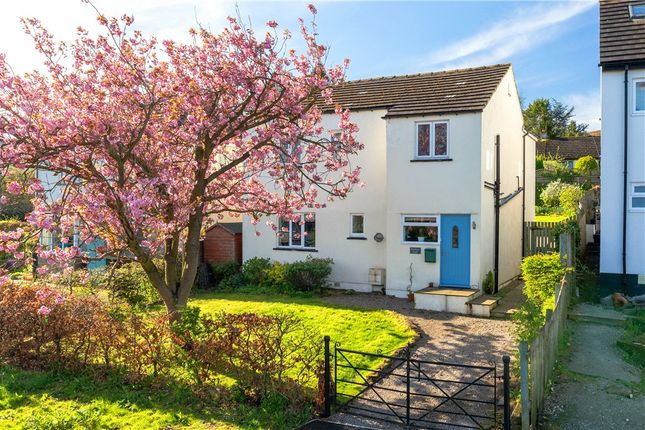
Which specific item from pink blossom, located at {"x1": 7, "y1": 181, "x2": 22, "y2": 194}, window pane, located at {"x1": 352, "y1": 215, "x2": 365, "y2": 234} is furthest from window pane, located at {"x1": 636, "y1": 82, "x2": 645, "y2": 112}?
pink blossom, located at {"x1": 7, "y1": 181, "x2": 22, "y2": 194}

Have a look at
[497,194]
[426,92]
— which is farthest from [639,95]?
[426,92]

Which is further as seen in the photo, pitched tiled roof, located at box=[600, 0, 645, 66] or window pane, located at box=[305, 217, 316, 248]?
window pane, located at box=[305, 217, 316, 248]

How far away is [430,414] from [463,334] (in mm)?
4640

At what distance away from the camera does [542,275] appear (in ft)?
39.1

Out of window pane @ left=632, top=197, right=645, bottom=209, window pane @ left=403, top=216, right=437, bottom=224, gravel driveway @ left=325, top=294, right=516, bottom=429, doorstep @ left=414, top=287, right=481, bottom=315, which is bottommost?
gravel driveway @ left=325, top=294, right=516, bottom=429

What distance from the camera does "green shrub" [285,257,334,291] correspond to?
661 inches

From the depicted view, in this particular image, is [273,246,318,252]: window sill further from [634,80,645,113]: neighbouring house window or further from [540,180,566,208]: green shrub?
[540,180,566,208]: green shrub

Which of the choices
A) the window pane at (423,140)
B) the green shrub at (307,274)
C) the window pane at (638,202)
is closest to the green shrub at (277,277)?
the green shrub at (307,274)

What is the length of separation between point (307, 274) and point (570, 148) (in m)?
43.6

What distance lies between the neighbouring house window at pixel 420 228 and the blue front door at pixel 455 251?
0.84ft

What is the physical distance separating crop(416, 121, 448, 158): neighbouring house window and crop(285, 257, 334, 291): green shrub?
492cm

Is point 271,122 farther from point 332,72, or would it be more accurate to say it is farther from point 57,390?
point 57,390

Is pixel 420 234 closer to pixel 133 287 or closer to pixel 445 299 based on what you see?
pixel 445 299

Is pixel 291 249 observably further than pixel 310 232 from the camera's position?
Yes
